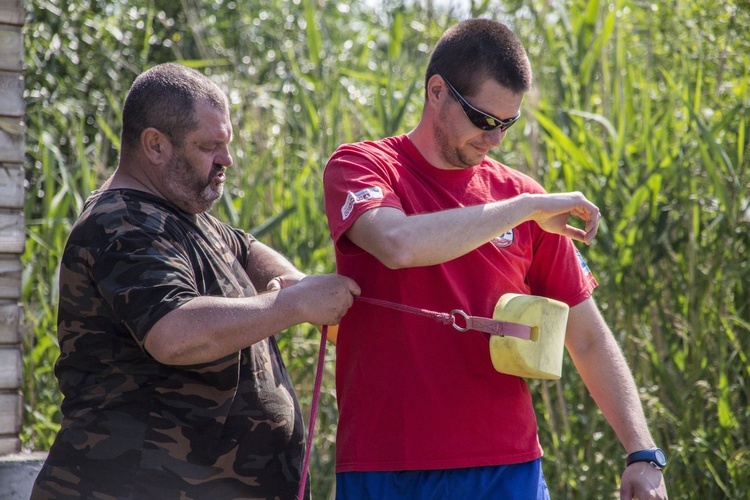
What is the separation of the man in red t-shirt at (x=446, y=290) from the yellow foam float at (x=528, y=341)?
80 mm

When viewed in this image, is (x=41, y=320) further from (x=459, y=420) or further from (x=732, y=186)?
(x=732, y=186)

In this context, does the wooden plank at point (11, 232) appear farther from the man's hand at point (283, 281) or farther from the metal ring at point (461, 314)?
the metal ring at point (461, 314)

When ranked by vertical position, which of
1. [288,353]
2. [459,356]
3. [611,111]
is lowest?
[288,353]

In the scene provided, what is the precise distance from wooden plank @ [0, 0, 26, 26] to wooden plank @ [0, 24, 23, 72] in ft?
0.07

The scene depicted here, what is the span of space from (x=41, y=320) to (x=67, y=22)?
2270 mm

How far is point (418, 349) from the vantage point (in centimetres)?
212

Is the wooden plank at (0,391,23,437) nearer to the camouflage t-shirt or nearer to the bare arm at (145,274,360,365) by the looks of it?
the camouflage t-shirt

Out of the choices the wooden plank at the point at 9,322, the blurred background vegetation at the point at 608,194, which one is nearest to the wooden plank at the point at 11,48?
the wooden plank at the point at 9,322

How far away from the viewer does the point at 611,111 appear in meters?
4.02

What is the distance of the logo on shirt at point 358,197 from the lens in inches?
80.1

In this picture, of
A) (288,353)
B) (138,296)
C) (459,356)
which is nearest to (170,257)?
(138,296)

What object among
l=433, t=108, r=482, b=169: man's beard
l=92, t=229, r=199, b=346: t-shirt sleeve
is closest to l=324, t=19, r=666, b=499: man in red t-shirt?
l=433, t=108, r=482, b=169: man's beard

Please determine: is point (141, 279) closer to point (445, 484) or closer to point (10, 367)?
point (445, 484)

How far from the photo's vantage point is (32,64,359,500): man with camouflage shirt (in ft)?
6.02
